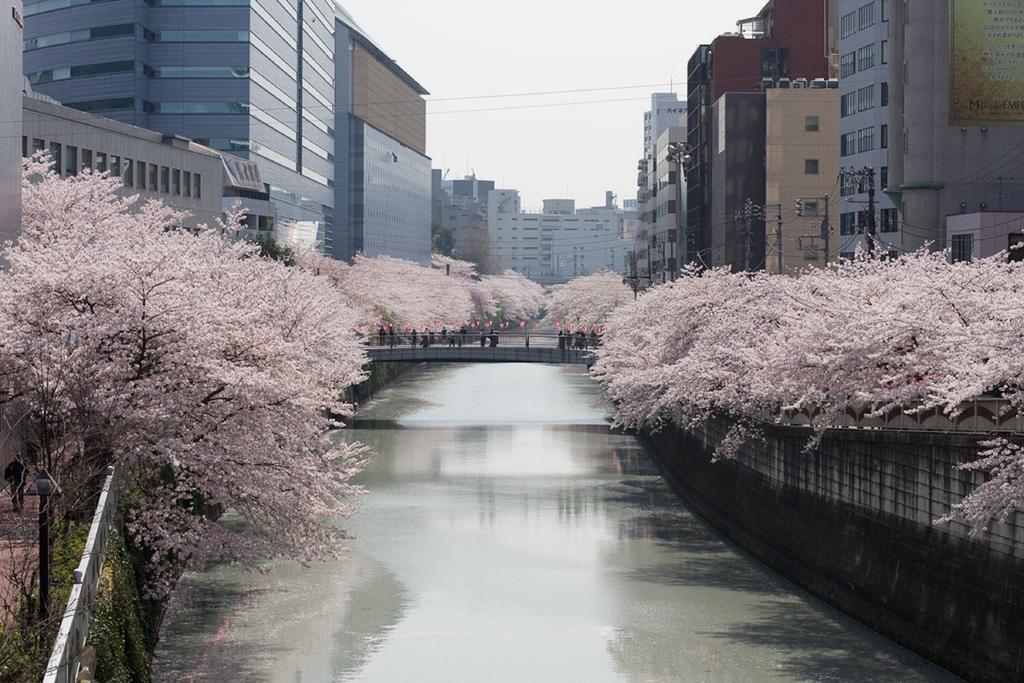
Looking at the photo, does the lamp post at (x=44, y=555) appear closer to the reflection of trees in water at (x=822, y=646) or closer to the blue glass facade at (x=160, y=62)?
the reflection of trees in water at (x=822, y=646)

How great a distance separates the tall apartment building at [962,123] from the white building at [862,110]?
392 inches

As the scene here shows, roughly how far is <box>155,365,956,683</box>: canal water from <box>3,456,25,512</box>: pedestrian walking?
14.3 ft

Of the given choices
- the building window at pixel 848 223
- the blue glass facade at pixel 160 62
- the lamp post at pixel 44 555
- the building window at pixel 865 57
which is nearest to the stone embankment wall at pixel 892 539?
the lamp post at pixel 44 555

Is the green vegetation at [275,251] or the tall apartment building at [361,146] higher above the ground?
the tall apartment building at [361,146]

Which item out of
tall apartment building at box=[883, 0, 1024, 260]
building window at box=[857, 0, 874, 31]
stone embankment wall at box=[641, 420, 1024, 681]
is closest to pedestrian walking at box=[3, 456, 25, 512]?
stone embankment wall at box=[641, 420, 1024, 681]

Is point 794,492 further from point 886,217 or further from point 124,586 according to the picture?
point 886,217

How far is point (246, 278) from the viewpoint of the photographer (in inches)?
1490

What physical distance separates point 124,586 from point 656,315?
43.7 meters

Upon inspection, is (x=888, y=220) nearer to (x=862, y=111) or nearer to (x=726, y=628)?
(x=862, y=111)

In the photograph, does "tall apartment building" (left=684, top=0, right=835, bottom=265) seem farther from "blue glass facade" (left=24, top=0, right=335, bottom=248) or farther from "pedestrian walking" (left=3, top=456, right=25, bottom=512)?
"pedestrian walking" (left=3, top=456, right=25, bottom=512)

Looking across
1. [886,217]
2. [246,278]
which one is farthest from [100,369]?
[886,217]

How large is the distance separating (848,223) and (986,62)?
22.0m

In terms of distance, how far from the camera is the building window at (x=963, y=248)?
58.5 metres

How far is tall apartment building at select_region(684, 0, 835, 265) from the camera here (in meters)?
106
